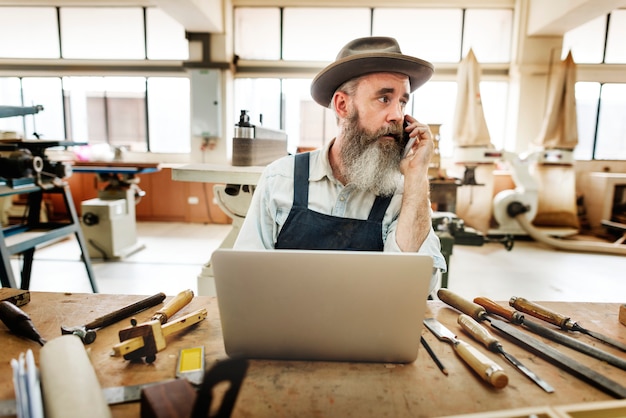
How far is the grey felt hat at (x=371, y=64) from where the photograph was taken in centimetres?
140

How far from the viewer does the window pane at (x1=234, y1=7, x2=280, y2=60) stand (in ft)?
20.5

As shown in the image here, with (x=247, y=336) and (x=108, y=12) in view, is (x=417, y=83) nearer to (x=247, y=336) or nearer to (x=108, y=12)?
(x=247, y=336)

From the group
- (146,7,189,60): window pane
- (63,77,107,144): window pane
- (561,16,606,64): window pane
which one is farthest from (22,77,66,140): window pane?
(561,16,606,64): window pane

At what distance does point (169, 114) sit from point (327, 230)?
613 centimetres

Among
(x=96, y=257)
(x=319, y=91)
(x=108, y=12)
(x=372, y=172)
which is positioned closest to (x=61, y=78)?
(x=108, y=12)

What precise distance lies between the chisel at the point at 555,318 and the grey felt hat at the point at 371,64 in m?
0.90

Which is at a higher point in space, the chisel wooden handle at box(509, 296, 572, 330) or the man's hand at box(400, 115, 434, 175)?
the man's hand at box(400, 115, 434, 175)

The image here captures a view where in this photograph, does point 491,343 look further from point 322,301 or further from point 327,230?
point 327,230

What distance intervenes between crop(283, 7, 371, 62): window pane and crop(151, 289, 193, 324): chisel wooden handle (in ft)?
18.7

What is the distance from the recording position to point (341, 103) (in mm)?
1565

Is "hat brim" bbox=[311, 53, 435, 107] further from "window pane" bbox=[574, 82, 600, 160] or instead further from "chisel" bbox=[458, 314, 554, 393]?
"window pane" bbox=[574, 82, 600, 160]

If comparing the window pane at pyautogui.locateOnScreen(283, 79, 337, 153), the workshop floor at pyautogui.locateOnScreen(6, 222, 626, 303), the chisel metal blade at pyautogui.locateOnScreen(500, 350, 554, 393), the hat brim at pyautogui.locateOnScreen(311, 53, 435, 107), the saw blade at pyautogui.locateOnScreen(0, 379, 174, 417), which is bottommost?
the workshop floor at pyautogui.locateOnScreen(6, 222, 626, 303)

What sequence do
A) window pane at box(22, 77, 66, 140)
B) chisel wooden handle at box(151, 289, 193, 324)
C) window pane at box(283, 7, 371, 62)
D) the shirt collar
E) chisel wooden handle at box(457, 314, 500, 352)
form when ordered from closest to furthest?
chisel wooden handle at box(457, 314, 500, 352) → chisel wooden handle at box(151, 289, 193, 324) → the shirt collar → window pane at box(283, 7, 371, 62) → window pane at box(22, 77, 66, 140)

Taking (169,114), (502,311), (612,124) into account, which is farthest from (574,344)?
(612,124)
